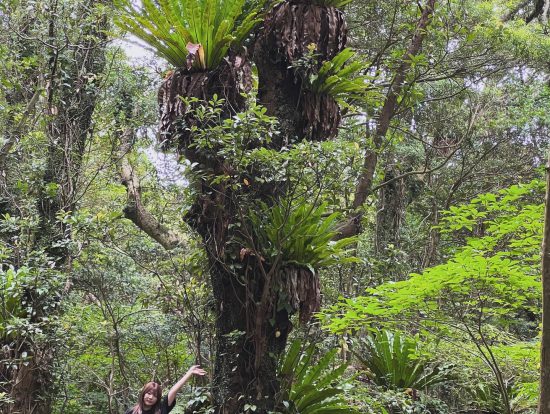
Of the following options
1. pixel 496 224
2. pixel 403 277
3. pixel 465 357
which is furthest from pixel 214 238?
pixel 403 277

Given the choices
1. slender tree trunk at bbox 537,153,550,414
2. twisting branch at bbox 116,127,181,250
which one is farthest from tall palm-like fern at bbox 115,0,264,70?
slender tree trunk at bbox 537,153,550,414

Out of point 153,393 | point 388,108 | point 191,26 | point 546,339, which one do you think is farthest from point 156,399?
point 388,108

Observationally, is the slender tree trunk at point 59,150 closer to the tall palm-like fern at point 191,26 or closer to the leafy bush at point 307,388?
the tall palm-like fern at point 191,26

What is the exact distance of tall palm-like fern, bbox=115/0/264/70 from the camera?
3867 mm

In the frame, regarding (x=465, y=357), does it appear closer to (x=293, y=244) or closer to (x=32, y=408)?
(x=293, y=244)

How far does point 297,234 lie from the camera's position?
373cm

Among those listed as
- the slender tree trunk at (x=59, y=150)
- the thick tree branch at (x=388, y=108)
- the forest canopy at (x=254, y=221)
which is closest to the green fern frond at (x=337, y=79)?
the forest canopy at (x=254, y=221)

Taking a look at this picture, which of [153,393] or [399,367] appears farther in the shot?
[399,367]

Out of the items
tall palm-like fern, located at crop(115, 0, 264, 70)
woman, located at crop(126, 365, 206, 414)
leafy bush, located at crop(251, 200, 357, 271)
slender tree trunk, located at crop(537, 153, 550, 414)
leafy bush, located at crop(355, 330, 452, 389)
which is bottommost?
leafy bush, located at crop(355, 330, 452, 389)

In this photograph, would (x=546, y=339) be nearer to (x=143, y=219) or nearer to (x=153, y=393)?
(x=153, y=393)

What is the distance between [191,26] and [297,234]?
172 cm

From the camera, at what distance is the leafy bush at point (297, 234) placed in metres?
3.74

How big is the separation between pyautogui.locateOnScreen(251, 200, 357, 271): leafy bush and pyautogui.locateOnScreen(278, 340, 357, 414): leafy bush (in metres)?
0.69

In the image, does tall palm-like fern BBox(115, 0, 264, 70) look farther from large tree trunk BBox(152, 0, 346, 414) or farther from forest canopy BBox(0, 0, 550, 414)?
large tree trunk BBox(152, 0, 346, 414)
